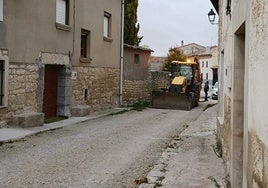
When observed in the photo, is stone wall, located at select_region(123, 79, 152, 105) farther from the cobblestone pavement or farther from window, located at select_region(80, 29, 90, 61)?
the cobblestone pavement

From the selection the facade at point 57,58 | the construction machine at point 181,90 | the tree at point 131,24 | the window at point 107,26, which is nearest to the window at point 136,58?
the construction machine at point 181,90

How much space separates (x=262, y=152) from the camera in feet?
9.28

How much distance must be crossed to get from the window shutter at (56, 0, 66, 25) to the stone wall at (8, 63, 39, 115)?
7.63 feet

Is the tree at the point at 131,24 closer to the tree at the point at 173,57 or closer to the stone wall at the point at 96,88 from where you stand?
the stone wall at the point at 96,88

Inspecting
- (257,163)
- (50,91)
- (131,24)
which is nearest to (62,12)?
(50,91)

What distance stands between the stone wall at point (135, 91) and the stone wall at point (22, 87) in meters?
8.73

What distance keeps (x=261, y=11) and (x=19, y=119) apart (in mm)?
9391

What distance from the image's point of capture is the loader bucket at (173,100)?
2048 cm

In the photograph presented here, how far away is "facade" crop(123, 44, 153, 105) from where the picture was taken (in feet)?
69.3

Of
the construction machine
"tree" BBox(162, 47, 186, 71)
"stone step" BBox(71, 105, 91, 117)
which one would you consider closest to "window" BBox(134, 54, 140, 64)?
the construction machine

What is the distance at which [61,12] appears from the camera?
46.4ft

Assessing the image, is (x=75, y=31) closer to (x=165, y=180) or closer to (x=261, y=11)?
(x=165, y=180)

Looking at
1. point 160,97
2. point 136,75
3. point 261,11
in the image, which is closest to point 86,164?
point 261,11

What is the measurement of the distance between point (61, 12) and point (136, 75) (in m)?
8.72
